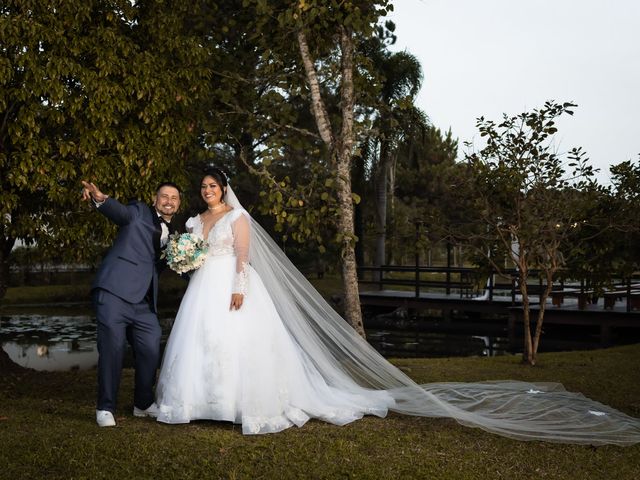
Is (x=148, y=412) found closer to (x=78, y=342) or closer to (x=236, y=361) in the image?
(x=236, y=361)

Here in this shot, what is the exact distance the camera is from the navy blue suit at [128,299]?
6223 mm

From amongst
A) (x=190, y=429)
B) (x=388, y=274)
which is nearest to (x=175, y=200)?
(x=190, y=429)

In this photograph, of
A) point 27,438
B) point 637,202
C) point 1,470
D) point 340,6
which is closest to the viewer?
point 1,470

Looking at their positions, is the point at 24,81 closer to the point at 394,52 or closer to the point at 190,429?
the point at 190,429

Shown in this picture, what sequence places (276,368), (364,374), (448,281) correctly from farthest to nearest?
(448,281) → (364,374) → (276,368)

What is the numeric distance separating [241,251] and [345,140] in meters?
3.49

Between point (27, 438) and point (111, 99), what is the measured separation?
3988 millimetres

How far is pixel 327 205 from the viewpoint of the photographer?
929 cm

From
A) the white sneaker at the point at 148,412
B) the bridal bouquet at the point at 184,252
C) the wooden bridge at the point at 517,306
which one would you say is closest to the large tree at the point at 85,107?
the bridal bouquet at the point at 184,252

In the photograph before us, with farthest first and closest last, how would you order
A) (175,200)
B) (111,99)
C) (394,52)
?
(394,52), (111,99), (175,200)

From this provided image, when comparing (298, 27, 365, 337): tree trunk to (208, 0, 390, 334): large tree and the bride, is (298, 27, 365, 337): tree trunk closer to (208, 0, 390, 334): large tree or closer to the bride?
(208, 0, 390, 334): large tree

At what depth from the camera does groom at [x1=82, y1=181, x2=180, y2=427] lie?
6.21 metres

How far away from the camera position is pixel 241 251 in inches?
255

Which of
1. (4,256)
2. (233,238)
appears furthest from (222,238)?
(4,256)
